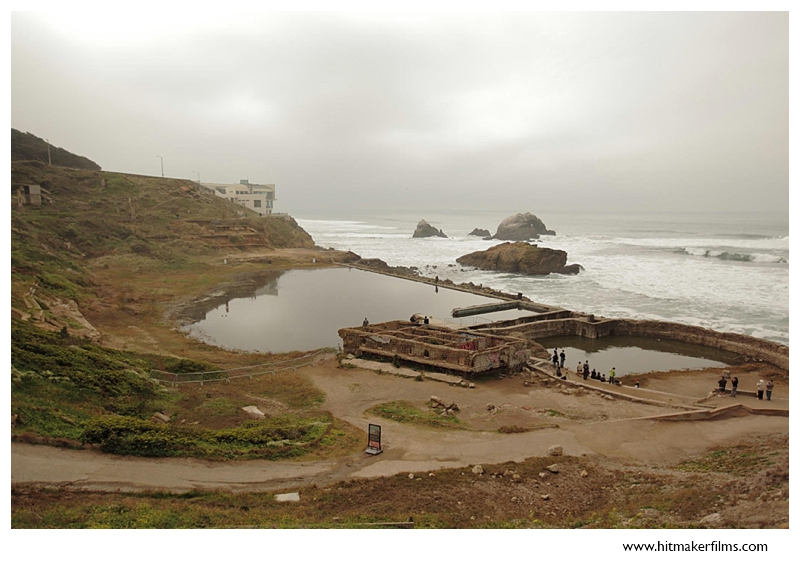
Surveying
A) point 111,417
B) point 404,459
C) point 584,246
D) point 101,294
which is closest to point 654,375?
point 404,459

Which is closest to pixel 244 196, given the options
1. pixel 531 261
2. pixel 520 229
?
pixel 531 261

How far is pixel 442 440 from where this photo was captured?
1334 cm

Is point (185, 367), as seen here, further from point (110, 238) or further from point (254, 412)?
point (110, 238)

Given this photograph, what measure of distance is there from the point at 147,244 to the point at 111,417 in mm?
52719

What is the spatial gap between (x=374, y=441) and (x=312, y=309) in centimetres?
2638

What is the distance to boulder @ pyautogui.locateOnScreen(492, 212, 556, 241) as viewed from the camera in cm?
13812

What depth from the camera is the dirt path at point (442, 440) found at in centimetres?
991

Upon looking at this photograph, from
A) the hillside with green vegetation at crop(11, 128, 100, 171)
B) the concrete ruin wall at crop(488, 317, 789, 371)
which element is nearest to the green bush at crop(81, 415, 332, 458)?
the concrete ruin wall at crop(488, 317, 789, 371)

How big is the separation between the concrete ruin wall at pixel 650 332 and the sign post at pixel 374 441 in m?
17.5

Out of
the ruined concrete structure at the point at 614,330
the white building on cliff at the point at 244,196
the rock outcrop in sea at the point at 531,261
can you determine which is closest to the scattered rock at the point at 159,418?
the ruined concrete structure at the point at 614,330

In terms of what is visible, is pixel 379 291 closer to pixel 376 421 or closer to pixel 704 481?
pixel 376 421

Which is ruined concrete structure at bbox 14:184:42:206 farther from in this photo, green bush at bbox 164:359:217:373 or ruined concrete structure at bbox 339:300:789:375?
ruined concrete structure at bbox 339:300:789:375

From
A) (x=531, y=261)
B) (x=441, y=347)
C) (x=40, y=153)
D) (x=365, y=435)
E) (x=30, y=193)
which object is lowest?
(x=365, y=435)

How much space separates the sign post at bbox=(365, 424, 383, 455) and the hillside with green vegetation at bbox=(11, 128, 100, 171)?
91.9 metres
